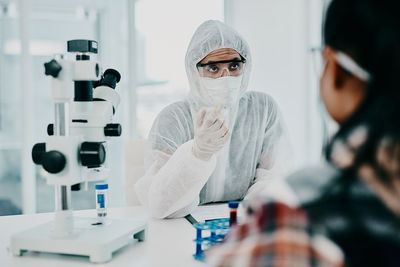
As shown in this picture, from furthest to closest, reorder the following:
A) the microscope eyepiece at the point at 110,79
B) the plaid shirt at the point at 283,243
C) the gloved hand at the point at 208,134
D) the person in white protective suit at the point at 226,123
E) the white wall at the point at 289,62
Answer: the white wall at the point at 289,62
the person in white protective suit at the point at 226,123
the gloved hand at the point at 208,134
the microscope eyepiece at the point at 110,79
the plaid shirt at the point at 283,243

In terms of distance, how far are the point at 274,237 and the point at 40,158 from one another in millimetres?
788

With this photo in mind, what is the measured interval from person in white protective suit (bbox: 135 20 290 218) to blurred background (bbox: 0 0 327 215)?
1.43 metres

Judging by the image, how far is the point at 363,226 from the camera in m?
0.48

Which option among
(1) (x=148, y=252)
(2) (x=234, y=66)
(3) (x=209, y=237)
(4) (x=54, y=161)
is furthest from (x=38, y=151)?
(2) (x=234, y=66)

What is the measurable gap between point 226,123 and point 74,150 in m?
0.80

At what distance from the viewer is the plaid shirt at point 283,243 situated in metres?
0.48

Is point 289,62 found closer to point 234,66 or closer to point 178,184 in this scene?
point 234,66

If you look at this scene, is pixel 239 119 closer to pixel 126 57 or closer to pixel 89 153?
pixel 89 153

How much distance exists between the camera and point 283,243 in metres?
0.49

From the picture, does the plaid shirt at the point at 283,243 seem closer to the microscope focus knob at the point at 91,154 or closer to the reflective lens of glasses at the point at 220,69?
the microscope focus knob at the point at 91,154

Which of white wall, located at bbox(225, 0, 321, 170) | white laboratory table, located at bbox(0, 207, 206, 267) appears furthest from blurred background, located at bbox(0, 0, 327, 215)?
white laboratory table, located at bbox(0, 207, 206, 267)

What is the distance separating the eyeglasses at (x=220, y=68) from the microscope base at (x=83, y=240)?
31.4 inches

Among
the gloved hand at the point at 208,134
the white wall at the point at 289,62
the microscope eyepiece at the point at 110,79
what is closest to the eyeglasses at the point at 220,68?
the gloved hand at the point at 208,134

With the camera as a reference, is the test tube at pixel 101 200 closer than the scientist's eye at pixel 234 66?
Yes
